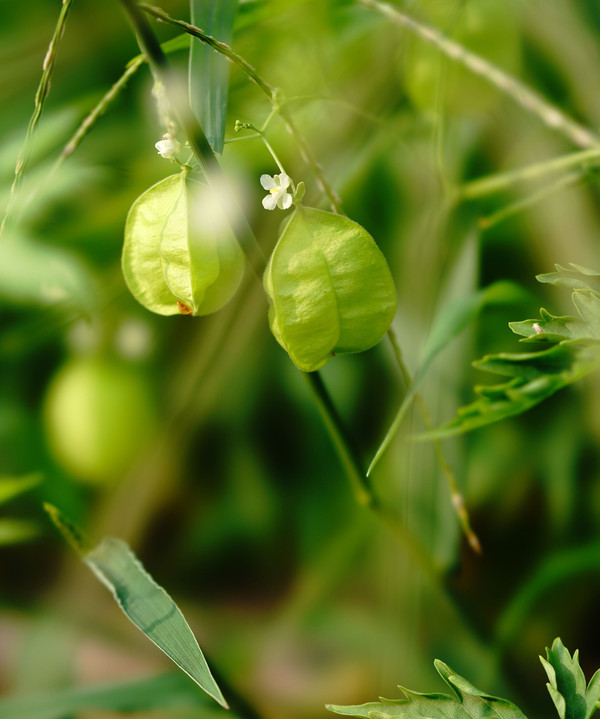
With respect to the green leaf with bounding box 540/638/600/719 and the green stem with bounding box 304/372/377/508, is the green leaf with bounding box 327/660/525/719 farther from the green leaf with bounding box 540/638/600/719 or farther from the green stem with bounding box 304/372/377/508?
the green stem with bounding box 304/372/377/508

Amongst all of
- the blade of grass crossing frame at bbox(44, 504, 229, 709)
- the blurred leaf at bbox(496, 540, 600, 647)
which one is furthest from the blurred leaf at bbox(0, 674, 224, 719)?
the blurred leaf at bbox(496, 540, 600, 647)

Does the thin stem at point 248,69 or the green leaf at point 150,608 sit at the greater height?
the thin stem at point 248,69

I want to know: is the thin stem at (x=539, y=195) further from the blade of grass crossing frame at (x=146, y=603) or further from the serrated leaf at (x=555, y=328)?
the blade of grass crossing frame at (x=146, y=603)

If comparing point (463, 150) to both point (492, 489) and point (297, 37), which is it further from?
point (492, 489)

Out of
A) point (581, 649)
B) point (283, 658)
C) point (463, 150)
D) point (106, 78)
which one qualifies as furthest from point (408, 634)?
point (106, 78)

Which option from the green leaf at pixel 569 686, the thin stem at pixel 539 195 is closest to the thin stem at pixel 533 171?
the thin stem at pixel 539 195
